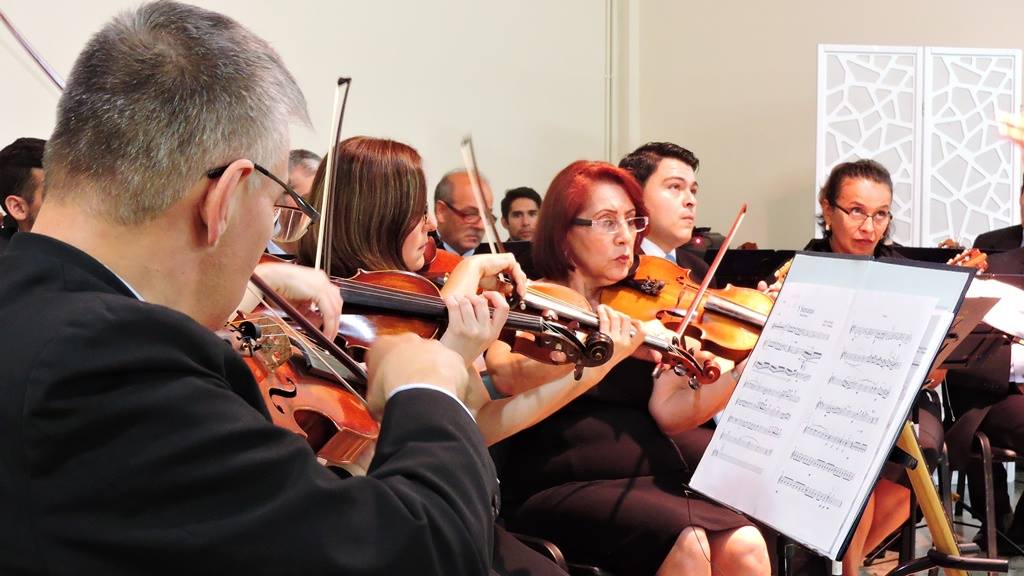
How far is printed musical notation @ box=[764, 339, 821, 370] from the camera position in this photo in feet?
5.88


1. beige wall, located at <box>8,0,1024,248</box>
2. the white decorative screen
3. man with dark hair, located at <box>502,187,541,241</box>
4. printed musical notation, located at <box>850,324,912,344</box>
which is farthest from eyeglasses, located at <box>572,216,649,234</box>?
the white decorative screen

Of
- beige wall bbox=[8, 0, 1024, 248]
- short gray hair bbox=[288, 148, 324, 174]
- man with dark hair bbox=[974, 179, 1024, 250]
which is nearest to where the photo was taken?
short gray hair bbox=[288, 148, 324, 174]

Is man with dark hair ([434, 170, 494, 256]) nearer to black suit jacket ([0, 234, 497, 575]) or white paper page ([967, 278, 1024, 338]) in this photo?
white paper page ([967, 278, 1024, 338])

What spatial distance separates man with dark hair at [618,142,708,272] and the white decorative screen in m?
2.36

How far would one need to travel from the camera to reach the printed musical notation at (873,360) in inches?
65.4

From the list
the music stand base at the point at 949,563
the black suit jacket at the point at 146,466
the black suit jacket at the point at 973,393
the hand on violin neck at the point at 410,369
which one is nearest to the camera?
the black suit jacket at the point at 146,466

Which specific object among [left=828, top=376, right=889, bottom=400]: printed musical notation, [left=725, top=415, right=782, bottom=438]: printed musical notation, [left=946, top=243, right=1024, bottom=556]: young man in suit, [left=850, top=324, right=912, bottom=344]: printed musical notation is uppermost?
[left=850, top=324, right=912, bottom=344]: printed musical notation

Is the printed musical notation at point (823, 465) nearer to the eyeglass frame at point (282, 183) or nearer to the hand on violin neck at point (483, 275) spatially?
the hand on violin neck at point (483, 275)

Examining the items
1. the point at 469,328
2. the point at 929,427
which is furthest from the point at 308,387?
the point at 929,427

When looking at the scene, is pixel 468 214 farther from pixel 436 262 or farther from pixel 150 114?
pixel 150 114

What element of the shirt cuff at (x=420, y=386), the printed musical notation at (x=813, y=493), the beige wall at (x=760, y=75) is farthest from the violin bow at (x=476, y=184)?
the beige wall at (x=760, y=75)

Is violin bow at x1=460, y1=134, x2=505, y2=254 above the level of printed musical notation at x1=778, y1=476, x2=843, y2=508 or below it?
above

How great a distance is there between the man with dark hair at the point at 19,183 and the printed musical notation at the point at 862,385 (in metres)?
2.33

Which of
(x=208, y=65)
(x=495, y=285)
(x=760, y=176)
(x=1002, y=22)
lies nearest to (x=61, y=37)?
(x=495, y=285)
